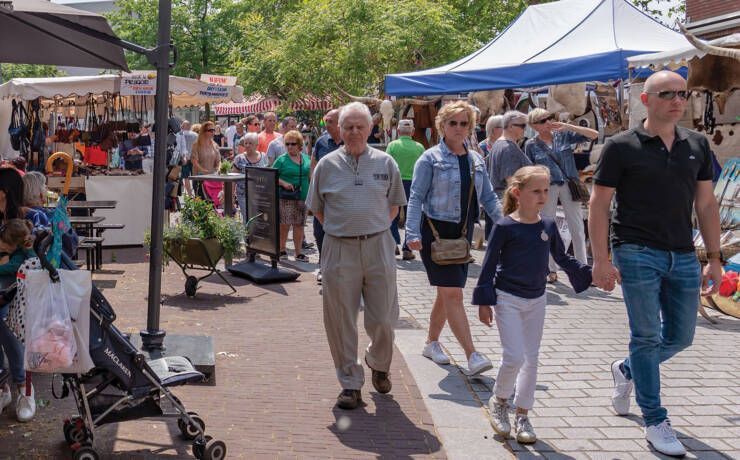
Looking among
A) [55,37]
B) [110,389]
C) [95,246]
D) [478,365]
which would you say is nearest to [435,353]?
[478,365]

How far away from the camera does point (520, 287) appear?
16.1ft

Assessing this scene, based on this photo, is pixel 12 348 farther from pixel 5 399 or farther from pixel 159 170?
pixel 159 170

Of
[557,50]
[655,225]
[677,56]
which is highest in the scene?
[557,50]

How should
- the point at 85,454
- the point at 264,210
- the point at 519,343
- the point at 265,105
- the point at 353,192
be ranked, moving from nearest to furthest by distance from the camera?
the point at 85,454
the point at 519,343
the point at 353,192
the point at 264,210
the point at 265,105

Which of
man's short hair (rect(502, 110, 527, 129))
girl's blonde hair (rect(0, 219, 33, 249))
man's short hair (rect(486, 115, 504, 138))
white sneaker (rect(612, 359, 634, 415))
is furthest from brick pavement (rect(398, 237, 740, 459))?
man's short hair (rect(486, 115, 504, 138))

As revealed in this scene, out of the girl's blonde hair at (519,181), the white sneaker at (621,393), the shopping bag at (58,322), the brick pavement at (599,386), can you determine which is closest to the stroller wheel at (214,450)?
the shopping bag at (58,322)

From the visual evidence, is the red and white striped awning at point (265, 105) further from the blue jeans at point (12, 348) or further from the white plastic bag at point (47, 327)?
the white plastic bag at point (47, 327)

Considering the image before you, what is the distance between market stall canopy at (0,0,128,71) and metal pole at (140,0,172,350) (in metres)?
0.37

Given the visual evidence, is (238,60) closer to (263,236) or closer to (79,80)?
(79,80)

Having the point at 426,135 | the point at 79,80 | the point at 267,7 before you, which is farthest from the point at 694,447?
the point at 267,7

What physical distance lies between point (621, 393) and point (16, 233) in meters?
3.74

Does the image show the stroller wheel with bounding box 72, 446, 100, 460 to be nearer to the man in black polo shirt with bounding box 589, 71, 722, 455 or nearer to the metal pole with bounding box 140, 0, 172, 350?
the metal pole with bounding box 140, 0, 172, 350

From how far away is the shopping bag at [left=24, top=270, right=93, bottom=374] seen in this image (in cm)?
391

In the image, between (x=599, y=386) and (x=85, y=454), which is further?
(x=599, y=386)
